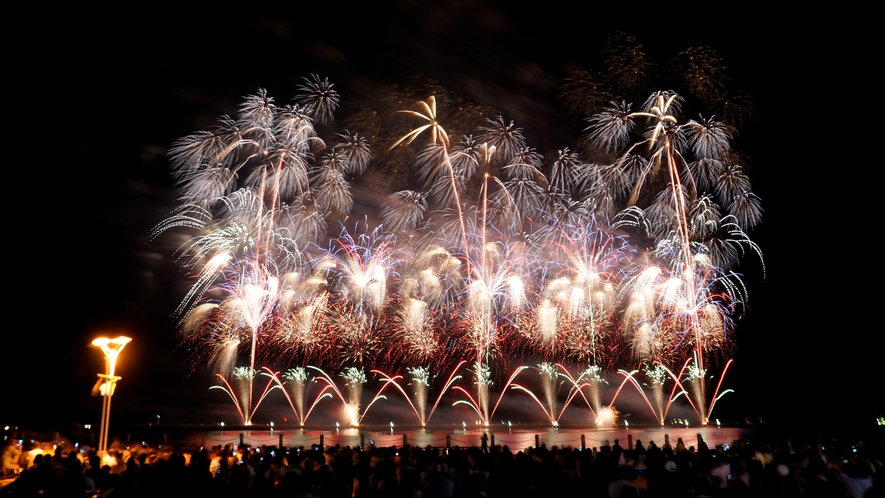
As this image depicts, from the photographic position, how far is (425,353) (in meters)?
32.2

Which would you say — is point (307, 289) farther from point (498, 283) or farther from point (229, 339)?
point (498, 283)

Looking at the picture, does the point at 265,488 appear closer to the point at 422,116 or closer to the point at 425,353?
the point at 422,116

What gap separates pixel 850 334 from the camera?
1604 inches

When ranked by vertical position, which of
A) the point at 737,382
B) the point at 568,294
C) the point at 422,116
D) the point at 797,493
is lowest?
the point at 797,493

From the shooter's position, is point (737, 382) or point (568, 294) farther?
point (737, 382)

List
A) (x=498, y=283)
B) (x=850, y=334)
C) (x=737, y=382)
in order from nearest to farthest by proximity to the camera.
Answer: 1. (x=498, y=283)
2. (x=850, y=334)
3. (x=737, y=382)

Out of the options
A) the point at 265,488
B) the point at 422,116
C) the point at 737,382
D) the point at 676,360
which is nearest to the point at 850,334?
the point at 737,382

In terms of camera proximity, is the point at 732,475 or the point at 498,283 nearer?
the point at 732,475

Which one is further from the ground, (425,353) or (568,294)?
(568,294)

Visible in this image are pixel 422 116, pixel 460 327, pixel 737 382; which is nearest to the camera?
pixel 422 116

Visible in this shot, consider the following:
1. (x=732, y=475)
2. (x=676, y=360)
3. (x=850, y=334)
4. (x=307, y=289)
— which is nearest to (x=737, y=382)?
(x=850, y=334)

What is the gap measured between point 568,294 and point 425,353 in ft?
26.6

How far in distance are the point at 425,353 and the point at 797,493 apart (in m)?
25.2

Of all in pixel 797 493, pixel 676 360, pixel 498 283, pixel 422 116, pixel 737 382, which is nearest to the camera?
pixel 797 493
